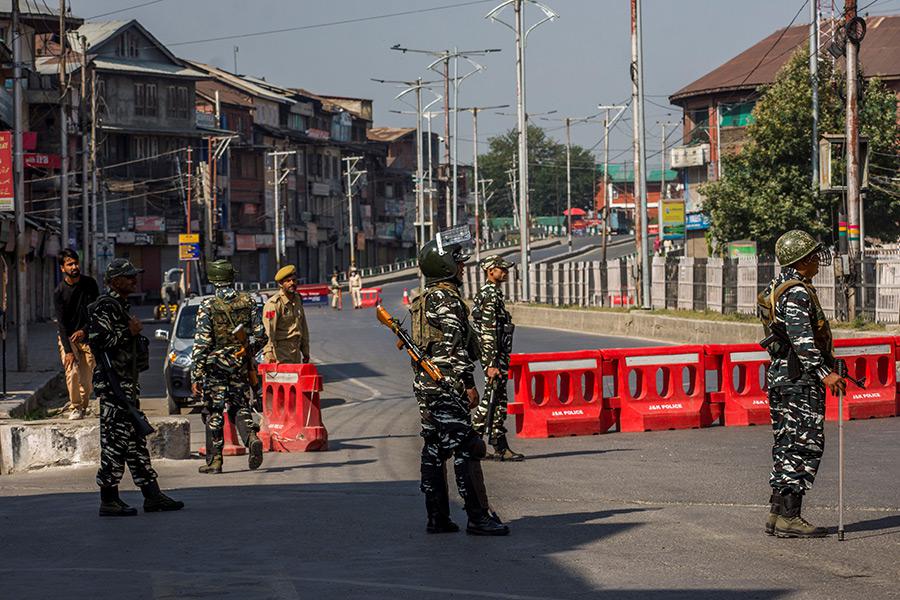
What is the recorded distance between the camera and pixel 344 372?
29.9 metres

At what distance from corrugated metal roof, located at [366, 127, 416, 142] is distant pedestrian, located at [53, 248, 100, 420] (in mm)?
119723

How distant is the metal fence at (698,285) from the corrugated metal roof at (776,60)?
29352 millimetres

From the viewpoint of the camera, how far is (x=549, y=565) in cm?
834

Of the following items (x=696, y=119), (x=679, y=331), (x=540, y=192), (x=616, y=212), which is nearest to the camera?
(x=679, y=331)

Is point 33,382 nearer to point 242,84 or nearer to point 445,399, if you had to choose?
point 445,399

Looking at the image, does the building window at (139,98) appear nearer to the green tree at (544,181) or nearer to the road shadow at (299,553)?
the road shadow at (299,553)

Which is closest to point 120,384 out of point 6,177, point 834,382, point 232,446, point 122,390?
point 122,390

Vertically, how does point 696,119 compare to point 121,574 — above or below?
above

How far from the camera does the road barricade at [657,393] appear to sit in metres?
17.1

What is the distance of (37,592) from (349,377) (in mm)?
20970

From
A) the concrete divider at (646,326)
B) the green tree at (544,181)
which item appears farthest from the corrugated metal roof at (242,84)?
the green tree at (544,181)

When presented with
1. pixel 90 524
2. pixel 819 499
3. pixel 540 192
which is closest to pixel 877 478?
pixel 819 499

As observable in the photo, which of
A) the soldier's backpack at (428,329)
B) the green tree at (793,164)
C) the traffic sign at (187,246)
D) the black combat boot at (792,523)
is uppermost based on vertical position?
the green tree at (793,164)

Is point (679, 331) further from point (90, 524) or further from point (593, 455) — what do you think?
point (90, 524)
